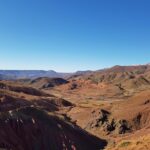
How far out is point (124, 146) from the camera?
41.2 metres

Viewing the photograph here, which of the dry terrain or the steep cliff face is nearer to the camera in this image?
the steep cliff face

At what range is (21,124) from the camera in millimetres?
41938

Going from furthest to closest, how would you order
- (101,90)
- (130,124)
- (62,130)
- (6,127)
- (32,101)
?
(101,90) < (32,101) < (130,124) < (62,130) < (6,127)

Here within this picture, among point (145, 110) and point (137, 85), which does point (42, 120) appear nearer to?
point (145, 110)

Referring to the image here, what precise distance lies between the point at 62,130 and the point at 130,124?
21.2 m

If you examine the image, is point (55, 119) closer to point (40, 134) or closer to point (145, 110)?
point (40, 134)

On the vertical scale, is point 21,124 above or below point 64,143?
above

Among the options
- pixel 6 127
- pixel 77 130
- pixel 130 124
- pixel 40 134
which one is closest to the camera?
pixel 6 127

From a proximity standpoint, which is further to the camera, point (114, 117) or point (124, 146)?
point (114, 117)

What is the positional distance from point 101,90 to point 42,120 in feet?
435

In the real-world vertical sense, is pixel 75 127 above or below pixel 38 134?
below

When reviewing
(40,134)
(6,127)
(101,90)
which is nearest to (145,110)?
(40,134)

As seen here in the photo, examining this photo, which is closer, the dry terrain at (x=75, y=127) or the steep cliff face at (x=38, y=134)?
the steep cliff face at (x=38, y=134)

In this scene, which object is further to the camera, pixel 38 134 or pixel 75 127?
pixel 75 127
